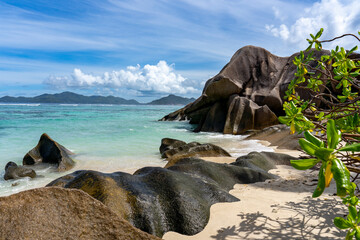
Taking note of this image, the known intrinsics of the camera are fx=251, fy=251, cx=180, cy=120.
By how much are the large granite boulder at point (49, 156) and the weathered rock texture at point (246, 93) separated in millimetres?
10362

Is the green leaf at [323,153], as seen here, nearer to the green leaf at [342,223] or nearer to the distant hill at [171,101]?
the green leaf at [342,223]

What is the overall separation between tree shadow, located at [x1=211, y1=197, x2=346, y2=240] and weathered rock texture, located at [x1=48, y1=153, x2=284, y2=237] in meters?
0.37

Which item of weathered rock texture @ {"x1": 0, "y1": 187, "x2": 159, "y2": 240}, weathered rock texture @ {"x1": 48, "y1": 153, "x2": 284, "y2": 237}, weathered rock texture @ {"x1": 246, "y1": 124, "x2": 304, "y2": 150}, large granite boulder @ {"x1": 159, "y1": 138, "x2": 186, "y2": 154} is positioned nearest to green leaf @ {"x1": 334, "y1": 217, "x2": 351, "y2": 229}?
weathered rock texture @ {"x1": 0, "y1": 187, "x2": 159, "y2": 240}

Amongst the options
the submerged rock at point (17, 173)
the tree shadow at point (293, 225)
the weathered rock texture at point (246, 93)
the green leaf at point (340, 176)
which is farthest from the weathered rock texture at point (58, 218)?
the weathered rock texture at point (246, 93)

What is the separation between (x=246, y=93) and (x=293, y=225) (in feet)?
51.9

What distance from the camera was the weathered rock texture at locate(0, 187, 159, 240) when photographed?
1.60 m

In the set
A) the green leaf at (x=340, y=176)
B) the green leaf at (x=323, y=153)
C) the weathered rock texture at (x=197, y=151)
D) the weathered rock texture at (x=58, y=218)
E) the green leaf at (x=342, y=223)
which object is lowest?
the weathered rock texture at (x=197, y=151)

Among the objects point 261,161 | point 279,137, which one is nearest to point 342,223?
point 261,161

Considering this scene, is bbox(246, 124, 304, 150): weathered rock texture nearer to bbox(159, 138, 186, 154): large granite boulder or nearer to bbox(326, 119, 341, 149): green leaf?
bbox(159, 138, 186, 154): large granite boulder

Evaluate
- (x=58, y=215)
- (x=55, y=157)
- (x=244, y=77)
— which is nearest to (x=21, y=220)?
(x=58, y=215)

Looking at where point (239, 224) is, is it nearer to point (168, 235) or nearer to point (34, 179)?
point (168, 235)

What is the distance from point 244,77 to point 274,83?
2157mm

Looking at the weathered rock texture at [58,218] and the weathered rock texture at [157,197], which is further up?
the weathered rock texture at [58,218]

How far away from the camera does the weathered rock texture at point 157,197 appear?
260cm
